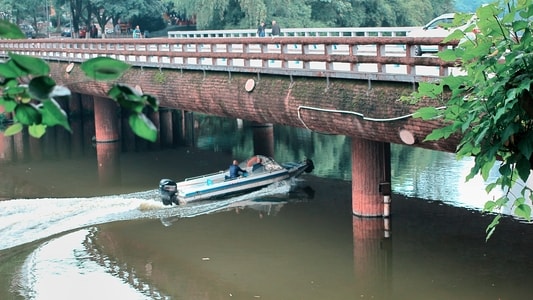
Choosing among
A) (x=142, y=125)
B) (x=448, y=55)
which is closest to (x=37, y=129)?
(x=142, y=125)

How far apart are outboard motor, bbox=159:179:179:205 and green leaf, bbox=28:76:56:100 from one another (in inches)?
777

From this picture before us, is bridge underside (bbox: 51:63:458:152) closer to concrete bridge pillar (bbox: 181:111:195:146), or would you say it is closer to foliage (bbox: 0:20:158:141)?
concrete bridge pillar (bbox: 181:111:195:146)

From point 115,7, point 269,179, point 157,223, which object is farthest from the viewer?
point 115,7

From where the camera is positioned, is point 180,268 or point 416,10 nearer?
point 180,268

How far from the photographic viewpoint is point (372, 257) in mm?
17141

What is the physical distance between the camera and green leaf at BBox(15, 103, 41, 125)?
2.14 metres

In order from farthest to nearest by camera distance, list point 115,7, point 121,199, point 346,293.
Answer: point 115,7, point 121,199, point 346,293

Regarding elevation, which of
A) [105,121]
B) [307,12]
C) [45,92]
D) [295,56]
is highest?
[307,12]

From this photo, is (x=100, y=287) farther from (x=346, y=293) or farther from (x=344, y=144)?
(x=344, y=144)

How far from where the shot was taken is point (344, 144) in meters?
35.0

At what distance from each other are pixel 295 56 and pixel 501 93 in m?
14.5

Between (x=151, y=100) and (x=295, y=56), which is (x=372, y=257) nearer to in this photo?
(x=295, y=56)

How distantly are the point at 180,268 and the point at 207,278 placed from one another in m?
0.98

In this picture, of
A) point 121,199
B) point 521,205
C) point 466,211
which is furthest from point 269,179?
point 521,205
